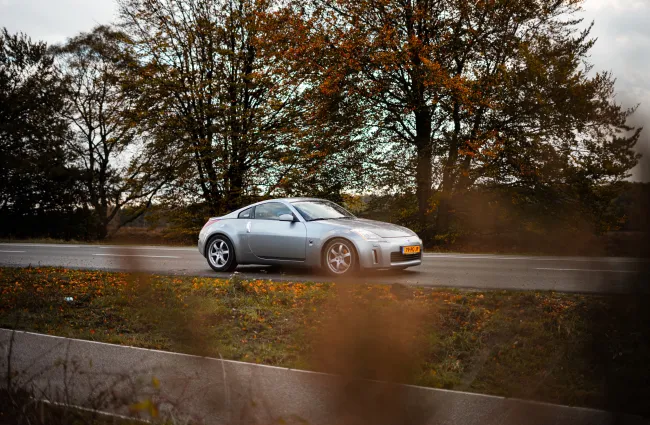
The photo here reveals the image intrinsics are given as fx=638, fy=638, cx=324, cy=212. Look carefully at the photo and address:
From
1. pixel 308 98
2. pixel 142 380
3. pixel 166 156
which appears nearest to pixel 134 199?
pixel 166 156

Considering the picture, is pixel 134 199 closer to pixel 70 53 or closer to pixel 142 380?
pixel 70 53

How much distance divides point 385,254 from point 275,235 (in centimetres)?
214

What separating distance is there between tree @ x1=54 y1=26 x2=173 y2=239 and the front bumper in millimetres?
22486

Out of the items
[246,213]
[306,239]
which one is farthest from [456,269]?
[246,213]

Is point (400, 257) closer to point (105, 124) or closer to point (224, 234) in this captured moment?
point (224, 234)

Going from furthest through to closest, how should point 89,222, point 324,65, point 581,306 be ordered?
point 89,222, point 324,65, point 581,306

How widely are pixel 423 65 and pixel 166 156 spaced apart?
1514 centimetres

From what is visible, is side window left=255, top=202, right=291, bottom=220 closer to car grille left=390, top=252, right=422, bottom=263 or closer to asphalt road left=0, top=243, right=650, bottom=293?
asphalt road left=0, top=243, right=650, bottom=293

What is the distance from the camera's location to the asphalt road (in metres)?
1.35

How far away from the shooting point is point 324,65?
2445 centimetres

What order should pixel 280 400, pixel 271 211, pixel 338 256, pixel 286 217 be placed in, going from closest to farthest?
pixel 280 400, pixel 338 256, pixel 286 217, pixel 271 211

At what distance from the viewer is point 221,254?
39.9 ft

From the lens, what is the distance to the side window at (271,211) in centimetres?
1155

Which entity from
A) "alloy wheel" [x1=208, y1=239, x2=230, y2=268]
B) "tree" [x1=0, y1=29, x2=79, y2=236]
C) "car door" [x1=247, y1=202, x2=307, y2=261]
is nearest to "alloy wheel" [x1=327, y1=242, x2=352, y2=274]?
"car door" [x1=247, y1=202, x2=307, y2=261]
